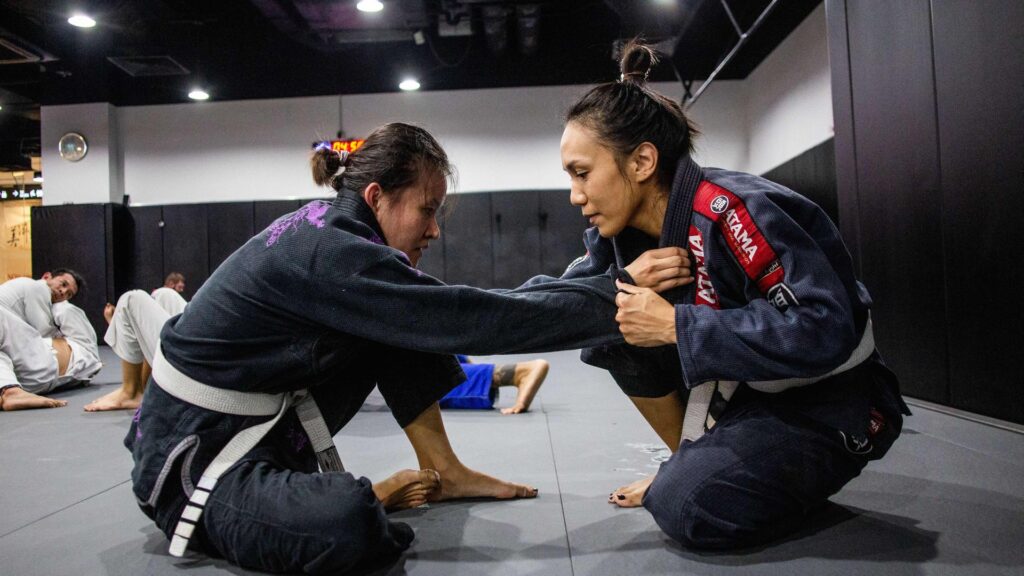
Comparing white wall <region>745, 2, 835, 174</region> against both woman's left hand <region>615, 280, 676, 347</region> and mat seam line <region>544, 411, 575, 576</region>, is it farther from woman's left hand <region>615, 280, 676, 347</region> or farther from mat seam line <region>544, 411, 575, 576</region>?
woman's left hand <region>615, 280, 676, 347</region>

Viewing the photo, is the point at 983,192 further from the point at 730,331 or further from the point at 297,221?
the point at 297,221

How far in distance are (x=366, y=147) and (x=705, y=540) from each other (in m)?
1.13

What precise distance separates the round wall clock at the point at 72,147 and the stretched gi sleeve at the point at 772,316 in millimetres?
10012

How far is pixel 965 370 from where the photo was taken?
2641mm

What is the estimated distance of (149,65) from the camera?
7371 mm

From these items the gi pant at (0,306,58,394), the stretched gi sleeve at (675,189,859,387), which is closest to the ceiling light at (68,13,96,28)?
the gi pant at (0,306,58,394)

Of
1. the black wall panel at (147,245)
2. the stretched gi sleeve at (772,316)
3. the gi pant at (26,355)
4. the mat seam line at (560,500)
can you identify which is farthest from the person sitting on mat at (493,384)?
the black wall panel at (147,245)

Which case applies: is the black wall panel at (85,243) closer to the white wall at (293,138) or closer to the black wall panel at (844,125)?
the white wall at (293,138)

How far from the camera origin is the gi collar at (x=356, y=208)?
1406 millimetres

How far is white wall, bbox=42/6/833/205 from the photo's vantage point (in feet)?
28.0

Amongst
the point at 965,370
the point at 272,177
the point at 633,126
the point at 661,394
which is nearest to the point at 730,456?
the point at 661,394

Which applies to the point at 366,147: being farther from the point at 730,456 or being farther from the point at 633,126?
the point at 730,456

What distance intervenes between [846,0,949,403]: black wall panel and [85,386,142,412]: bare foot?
156 inches

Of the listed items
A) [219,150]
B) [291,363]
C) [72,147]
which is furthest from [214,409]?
[72,147]
